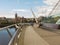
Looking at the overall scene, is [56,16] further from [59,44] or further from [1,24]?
[1,24]

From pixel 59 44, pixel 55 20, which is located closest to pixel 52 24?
pixel 55 20

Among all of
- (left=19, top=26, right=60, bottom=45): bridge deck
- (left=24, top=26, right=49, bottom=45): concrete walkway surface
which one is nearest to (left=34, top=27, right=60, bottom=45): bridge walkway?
(left=19, top=26, right=60, bottom=45): bridge deck

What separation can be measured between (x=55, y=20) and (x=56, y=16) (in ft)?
2.41

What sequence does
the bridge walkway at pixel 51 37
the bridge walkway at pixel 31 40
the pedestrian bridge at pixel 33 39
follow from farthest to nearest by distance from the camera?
the bridge walkway at pixel 51 37 → the bridge walkway at pixel 31 40 → the pedestrian bridge at pixel 33 39

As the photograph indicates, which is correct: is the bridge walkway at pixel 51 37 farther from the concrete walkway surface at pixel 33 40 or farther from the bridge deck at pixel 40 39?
the concrete walkway surface at pixel 33 40

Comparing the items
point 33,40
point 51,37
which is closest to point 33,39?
point 33,40

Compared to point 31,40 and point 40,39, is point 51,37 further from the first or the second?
point 31,40

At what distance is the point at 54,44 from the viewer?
30.6 feet

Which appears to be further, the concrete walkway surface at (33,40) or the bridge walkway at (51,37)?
the bridge walkway at (51,37)

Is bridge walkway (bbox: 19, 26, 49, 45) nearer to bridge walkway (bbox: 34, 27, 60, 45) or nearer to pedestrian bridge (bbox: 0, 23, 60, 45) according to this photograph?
pedestrian bridge (bbox: 0, 23, 60, 45)

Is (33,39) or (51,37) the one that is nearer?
(33,39)

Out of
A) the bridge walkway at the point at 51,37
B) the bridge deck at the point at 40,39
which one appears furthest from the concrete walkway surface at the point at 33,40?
the bridge walkway at the point at 51,37

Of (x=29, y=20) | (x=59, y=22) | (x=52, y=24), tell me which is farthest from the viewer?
(x=29, y=20)

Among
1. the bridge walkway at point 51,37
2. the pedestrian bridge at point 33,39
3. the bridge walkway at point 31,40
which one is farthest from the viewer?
the bridge walkway at point 51,37
